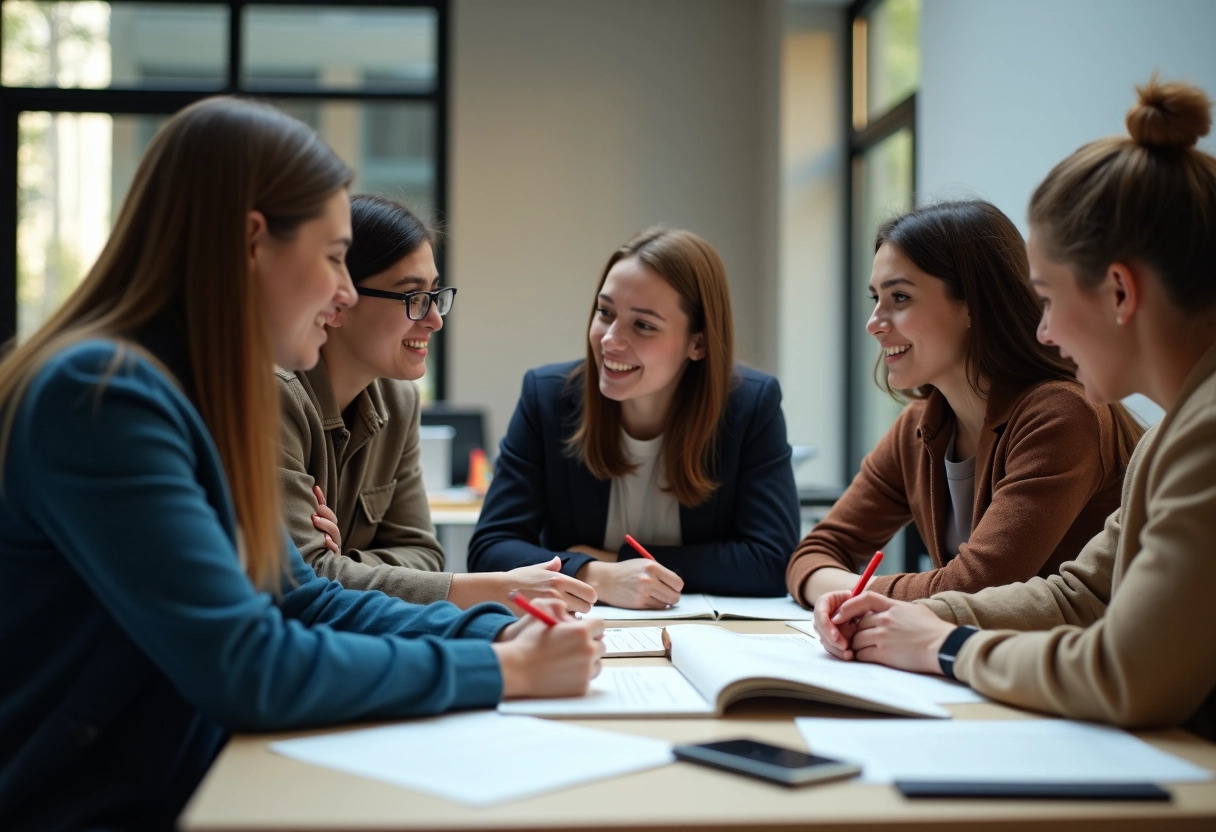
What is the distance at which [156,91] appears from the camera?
17.6ft

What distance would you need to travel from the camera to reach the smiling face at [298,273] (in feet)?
4.00

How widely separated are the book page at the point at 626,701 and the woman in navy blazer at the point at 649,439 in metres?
0.86

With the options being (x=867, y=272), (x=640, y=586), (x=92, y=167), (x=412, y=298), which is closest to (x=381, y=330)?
(x=412, y=298)

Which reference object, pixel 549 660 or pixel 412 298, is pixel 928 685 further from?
pixel 412 298

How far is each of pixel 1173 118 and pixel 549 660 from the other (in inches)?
33.8

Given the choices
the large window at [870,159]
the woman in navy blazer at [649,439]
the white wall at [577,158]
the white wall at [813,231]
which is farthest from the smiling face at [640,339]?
the white wall at [577,158]

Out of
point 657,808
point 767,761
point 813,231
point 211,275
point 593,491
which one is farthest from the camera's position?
point 813,231

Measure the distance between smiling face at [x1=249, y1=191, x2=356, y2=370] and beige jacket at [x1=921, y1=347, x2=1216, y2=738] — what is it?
2.67 feet

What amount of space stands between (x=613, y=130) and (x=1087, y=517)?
4012 mm

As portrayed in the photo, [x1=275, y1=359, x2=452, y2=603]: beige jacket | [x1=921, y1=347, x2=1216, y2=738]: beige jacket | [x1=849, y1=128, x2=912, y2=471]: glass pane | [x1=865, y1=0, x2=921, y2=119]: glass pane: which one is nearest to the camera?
[x1=921, y1=347, x2=1216, y2=738]: beige jacket

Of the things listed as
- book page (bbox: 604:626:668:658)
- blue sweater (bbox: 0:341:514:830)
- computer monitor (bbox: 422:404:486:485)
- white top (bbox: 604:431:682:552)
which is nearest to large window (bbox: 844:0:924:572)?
computer monitor (bbox: 422:404:486:485)

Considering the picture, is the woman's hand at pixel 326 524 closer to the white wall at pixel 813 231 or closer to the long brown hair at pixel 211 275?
the long brown hair at pixel 211 275

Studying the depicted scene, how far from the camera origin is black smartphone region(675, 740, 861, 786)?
941 millimetres

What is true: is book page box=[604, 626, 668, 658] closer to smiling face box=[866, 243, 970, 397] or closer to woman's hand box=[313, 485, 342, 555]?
woman's hand box=[313, 485, 342, 555]
